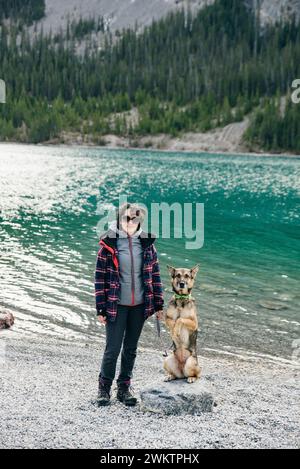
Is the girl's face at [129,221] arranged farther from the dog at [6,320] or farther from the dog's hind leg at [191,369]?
the dog at [6,320]

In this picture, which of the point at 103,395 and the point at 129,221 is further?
the point at 103,395

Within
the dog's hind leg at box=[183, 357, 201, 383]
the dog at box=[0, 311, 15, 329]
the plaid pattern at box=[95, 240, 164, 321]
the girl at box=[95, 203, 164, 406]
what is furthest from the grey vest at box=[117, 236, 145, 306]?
the dog at box=[0, 311, 15, 329]

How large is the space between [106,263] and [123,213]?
94 centimetres

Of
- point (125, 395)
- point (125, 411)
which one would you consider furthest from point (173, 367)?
point (125, 411)

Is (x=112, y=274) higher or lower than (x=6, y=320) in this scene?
higher

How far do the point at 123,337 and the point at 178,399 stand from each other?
1518 millimetres

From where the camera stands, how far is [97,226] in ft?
132

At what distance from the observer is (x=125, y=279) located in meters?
9.54

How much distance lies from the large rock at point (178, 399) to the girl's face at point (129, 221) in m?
3.03

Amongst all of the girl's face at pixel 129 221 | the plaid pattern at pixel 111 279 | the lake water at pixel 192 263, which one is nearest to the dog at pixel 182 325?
the plaid pattern at pixel 111 279

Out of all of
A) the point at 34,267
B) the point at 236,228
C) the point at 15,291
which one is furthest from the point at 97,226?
the point at 15,291

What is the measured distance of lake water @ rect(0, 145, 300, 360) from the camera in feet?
58.7

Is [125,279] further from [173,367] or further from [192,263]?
[192,263]

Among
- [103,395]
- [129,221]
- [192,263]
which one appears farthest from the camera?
[192,263]
